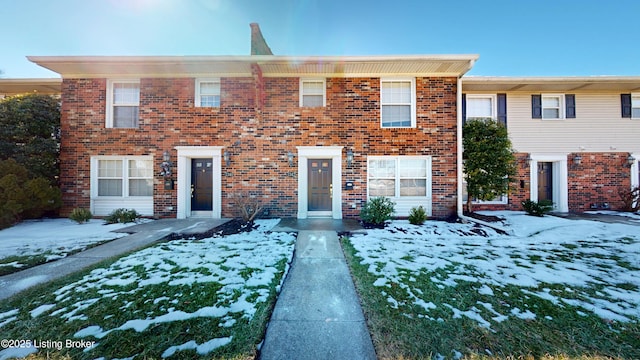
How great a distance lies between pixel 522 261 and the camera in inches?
155

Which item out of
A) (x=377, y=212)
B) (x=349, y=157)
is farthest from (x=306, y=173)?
(x=377, y=212)

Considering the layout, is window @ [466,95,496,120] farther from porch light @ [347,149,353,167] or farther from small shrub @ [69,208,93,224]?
small shrub @ [69,208,93,224]

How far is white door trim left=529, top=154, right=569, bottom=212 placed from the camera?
8.34 m

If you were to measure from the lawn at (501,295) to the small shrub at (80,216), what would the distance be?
7.86m

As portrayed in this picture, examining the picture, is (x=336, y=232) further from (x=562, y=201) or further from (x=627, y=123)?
(x=627, y=123)

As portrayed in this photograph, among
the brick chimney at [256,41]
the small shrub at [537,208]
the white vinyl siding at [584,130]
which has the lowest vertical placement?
the small shrub at [537,208]

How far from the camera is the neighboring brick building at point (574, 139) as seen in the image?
27.5 feet

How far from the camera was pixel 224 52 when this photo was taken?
682 cm

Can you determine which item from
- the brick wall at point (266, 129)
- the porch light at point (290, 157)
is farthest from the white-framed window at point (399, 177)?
the porch light at point (290, 157)

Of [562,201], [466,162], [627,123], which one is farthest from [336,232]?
[627,123]

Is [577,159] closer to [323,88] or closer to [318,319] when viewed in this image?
[323,88]

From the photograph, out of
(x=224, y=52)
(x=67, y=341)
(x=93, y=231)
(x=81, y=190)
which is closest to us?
(x=67, y=341)

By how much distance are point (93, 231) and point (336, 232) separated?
20.5 ft

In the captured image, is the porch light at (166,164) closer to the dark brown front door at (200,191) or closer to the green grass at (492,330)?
the dark brown front door at (200,191)
